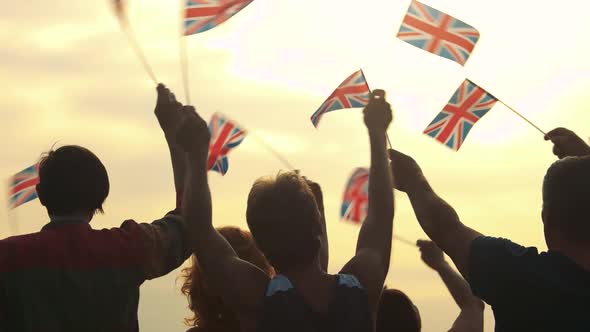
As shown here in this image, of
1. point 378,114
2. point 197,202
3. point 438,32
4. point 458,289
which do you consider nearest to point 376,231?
point 378,114

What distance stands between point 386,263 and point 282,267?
55 cm

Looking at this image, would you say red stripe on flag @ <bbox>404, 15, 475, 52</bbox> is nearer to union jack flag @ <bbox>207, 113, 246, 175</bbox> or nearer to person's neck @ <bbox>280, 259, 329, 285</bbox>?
union jack flag @ <bbox>207, 113, 246, 175</bbox>

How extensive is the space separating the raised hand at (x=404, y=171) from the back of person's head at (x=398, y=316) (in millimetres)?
733

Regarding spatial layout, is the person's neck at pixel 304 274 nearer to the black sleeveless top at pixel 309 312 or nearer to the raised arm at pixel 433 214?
the black sleeveless top at pixel 309 312

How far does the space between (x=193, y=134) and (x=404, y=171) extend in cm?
125

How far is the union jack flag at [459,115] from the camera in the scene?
8023mm

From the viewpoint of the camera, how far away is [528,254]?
4195mm

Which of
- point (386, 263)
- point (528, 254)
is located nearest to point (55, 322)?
point (386, 263)

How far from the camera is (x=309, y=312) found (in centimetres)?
410

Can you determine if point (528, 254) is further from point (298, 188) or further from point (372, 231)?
point (298, 188)

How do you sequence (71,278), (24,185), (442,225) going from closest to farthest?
1. (71,278)
2. (442,225)
3. (24,185)

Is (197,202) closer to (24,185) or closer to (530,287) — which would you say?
(530,287)

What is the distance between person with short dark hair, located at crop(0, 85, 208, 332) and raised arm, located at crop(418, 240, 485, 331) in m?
1.96

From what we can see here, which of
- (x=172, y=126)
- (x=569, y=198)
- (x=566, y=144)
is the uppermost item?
(x=569, y=198)
